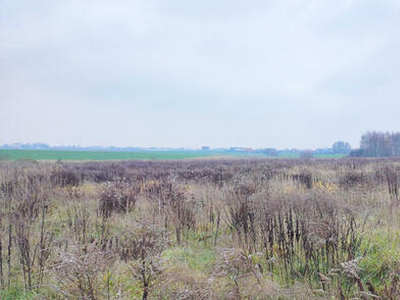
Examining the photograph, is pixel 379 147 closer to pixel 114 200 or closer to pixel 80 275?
pixel 114 200

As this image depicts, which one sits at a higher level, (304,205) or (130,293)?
(304,205)

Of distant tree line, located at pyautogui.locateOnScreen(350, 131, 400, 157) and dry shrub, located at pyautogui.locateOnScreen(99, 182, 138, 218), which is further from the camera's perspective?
distant tree line, located at pyautogui.locateOnScreen(350, 131, 400, 157)

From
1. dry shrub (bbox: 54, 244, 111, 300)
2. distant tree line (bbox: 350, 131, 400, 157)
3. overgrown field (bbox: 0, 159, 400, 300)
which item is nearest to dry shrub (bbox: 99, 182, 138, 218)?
overgrown field (bbox: 0, 159, 400, 300)

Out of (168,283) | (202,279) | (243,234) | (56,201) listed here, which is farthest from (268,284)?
(56,201)

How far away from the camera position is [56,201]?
872cm

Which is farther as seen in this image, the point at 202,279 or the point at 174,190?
the point at 174,190

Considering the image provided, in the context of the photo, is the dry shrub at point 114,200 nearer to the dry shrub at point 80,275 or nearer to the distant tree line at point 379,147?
the dry shrub at point 80,275

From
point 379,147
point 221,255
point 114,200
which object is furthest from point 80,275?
point 379,147

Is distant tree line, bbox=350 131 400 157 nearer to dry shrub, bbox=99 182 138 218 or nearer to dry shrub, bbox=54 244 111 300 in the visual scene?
dry shrub, bbox=99 182 138 218

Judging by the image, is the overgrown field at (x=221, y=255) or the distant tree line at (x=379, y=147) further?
the distant tree line at (x=379, y=147)

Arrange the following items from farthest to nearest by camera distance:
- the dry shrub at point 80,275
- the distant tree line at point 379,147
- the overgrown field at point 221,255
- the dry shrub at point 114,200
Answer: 1. the distant tree line at point 379,147
2. the dry shrub at point 114,200
3. the overgrown field at point 221,255
4. the dry shrub at point 80,275

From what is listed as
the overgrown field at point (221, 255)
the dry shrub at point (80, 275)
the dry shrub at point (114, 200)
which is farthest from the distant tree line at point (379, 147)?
the dry shrub at point (80, 275)

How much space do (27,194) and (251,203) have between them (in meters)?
5.26

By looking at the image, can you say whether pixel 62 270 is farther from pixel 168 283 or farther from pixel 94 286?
pixel 168 283
